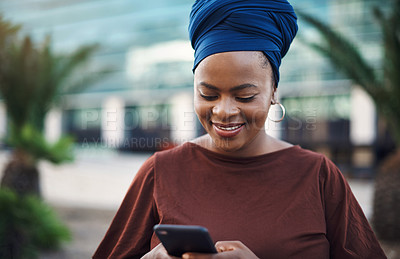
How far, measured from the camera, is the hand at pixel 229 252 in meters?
1.13

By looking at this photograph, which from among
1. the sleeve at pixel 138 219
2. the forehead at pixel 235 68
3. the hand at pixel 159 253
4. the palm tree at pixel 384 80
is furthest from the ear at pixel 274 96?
the palm tree at pixel 384 80

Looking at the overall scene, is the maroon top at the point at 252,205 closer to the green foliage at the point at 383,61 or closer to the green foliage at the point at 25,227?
the green foliage at the point at 25,227

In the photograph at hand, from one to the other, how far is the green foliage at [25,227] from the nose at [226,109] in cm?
368

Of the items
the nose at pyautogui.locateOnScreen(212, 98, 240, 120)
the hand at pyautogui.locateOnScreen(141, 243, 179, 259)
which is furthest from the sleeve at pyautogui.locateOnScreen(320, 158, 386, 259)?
the hand at pyautogui.locateOnScreen(141, 243, 179, 259)

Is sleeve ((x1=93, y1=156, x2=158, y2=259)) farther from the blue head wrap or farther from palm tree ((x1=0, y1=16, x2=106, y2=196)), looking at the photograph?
palm tree ((x1=0, y1=16, x2=106, y2=196))

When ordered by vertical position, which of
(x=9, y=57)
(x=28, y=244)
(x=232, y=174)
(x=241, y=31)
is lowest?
(x=28, y=244)

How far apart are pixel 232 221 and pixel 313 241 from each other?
0.27 m

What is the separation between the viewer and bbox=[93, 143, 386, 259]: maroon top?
1271 mm

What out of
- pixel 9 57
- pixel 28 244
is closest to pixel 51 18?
pixel 9 57

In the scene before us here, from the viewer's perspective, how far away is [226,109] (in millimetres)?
1254

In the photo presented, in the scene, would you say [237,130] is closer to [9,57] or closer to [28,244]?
[28,244]

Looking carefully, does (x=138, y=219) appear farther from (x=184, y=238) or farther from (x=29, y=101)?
(x=29, y=101)

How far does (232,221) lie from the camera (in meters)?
1.29

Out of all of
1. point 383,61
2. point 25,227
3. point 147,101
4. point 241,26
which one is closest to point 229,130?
point 241,26
